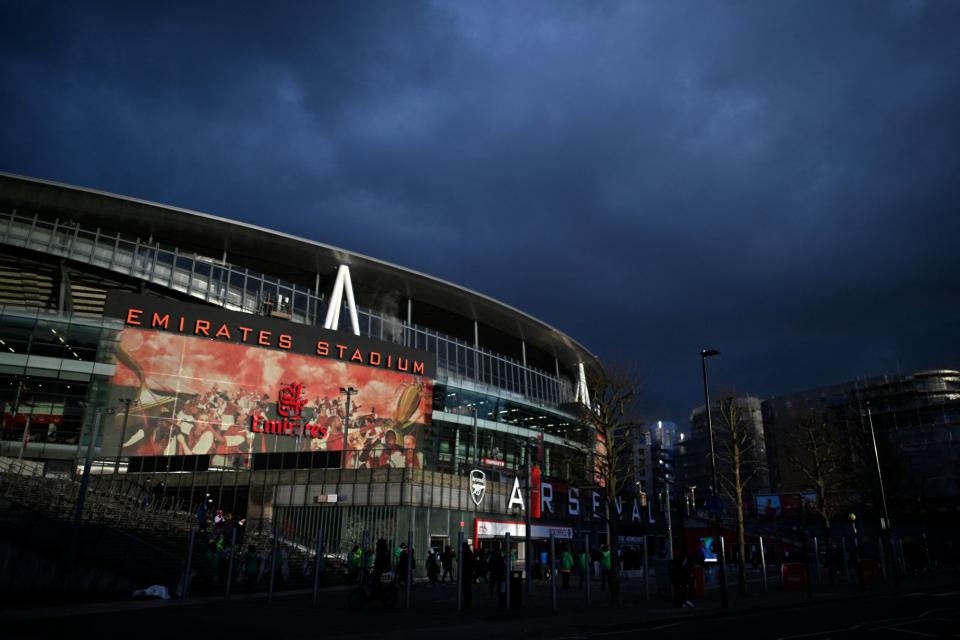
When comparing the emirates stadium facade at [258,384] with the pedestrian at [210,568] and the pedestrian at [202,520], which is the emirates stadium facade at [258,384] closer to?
the pedestrian at [202,520]

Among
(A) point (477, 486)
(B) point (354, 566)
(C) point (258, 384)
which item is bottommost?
(B) point (354, 566)

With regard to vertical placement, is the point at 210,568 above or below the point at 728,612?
above

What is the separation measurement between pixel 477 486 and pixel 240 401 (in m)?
21.3

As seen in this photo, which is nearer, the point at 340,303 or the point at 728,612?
the point at 728,612

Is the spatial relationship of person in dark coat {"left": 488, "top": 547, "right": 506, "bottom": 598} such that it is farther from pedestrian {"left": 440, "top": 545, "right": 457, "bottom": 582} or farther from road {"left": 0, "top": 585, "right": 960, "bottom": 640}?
pedestrian {"left": 440, "top": 545, "right": 457, "bottom": 582}

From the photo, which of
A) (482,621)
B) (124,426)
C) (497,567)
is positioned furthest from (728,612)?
(124,426)

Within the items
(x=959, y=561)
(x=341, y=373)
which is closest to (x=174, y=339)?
(x=341, y=373)

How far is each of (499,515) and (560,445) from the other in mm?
30264

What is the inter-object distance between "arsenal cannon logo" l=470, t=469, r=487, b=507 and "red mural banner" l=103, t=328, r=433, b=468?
4.70 m

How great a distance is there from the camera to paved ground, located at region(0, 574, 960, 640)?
1320cm

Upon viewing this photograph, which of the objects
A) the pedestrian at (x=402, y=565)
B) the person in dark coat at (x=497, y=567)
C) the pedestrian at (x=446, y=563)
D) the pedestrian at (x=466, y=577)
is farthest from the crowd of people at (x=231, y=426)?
the pedestrian at (x=466, y=577)

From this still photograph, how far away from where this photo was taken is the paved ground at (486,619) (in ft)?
43.3

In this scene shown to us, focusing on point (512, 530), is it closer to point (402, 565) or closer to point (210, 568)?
point (402, 565)

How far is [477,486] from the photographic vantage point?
133 ft
